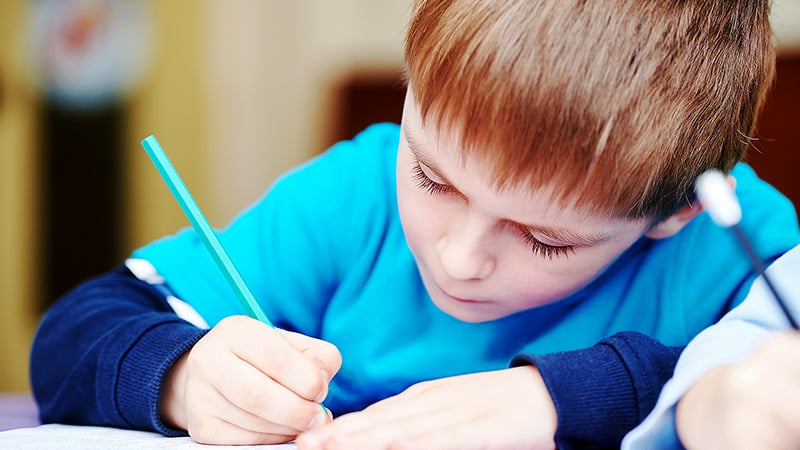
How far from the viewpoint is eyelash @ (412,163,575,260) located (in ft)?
1.80

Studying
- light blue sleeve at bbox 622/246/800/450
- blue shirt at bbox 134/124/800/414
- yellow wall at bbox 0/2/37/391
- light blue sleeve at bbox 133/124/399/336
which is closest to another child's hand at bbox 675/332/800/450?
light blue sleeve at bbox 622/246/800/450

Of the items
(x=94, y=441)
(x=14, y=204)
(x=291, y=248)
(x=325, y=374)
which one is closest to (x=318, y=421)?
(x=325, y=374)

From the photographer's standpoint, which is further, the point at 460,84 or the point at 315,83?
the point at 315,83

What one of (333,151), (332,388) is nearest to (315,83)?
(333,151)

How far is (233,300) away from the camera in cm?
70

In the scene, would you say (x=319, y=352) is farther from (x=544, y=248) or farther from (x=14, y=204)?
(x=14, y=204)

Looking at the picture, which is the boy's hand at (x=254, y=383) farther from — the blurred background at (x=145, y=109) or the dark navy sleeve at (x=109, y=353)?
the blurred background at (x=145, y=109)

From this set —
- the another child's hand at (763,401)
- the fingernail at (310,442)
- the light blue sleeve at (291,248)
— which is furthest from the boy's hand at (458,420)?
the light blue sleeve at (291,248)

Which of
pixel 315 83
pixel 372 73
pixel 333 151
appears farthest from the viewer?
pixel 315 83

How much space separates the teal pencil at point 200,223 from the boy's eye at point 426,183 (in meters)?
0.13

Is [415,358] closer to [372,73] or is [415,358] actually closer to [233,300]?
[233,300]

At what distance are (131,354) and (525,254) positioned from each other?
0.86 feet

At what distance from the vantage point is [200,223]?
0.55 meters

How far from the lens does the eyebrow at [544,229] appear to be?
54cm
